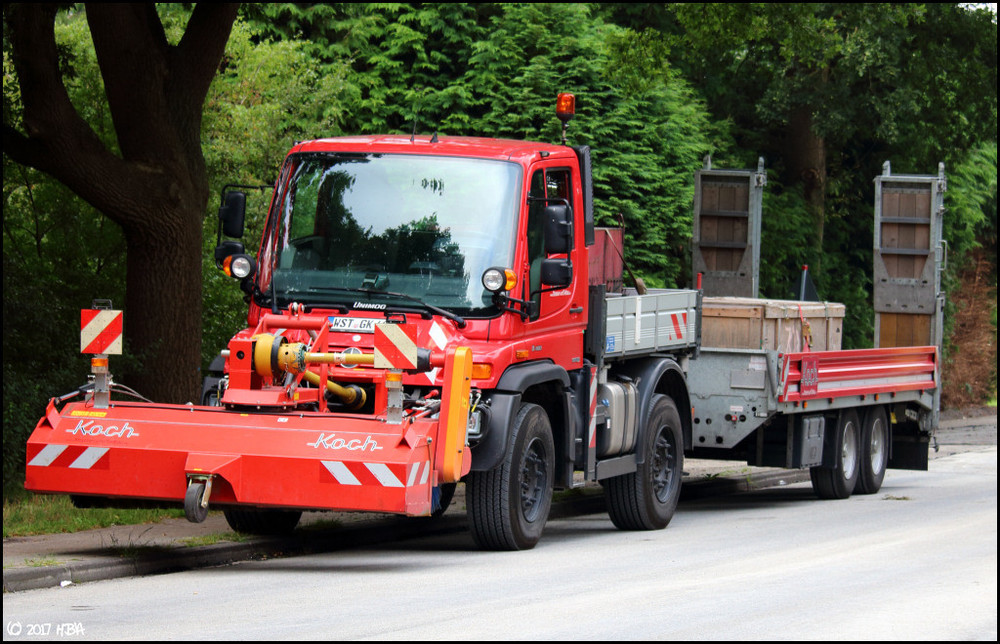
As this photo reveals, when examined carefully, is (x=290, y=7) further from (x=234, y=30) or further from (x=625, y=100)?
(x=625, y=100)

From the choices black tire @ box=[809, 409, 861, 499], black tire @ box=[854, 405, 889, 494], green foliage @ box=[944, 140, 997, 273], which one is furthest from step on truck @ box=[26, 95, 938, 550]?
green foliage @ box=[944, 140, 997, 273]

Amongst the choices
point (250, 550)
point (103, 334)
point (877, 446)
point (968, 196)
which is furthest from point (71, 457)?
point (968, 196)

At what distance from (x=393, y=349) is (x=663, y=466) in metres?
4.74

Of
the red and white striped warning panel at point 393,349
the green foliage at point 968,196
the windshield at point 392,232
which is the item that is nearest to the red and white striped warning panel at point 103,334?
the windshield at point 392,232

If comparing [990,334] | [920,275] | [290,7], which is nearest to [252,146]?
[290,7]

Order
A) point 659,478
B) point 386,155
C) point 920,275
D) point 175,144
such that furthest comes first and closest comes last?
point 920,275 < point 175,144 < point 659,478 < point 386,155

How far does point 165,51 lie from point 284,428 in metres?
7.03

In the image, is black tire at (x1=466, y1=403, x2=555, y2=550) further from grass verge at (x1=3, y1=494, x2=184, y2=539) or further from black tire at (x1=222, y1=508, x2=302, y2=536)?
grass verge at (x1=3, y1=494, x2=184, y2=539)

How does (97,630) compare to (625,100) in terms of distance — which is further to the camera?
(625,100)

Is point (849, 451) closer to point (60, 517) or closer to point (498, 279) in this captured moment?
point (498, 279)

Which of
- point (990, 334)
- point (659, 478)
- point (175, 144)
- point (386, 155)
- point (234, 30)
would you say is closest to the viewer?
point (386, 155)

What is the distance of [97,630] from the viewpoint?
27.0ft

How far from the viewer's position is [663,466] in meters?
14.4

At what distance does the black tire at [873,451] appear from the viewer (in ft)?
60.8
